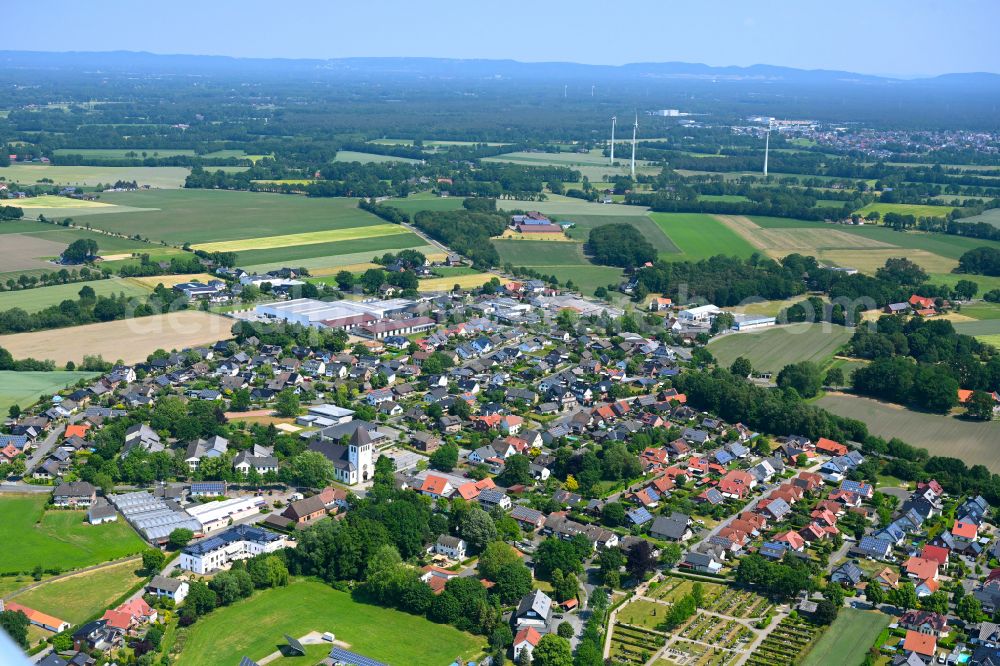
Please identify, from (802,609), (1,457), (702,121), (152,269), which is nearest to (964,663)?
(802,609)

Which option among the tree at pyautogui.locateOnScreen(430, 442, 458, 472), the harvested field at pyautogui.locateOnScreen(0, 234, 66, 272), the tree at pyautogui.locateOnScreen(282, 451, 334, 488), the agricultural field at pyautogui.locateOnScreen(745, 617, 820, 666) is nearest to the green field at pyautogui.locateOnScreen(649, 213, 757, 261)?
the tree at pyautogui.locateOnScreen(430, 442, 458, 472)

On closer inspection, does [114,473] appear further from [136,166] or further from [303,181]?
[136,166]

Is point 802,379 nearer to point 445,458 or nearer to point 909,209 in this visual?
point 445,458

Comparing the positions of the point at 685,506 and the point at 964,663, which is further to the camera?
the point at 685,506

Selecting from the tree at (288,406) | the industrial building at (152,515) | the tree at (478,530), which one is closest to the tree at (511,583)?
the tree at (478,530)

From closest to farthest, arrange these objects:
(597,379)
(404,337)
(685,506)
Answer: (685,506) < (597,379) < (404,337)

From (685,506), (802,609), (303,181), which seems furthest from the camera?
(303,181)
